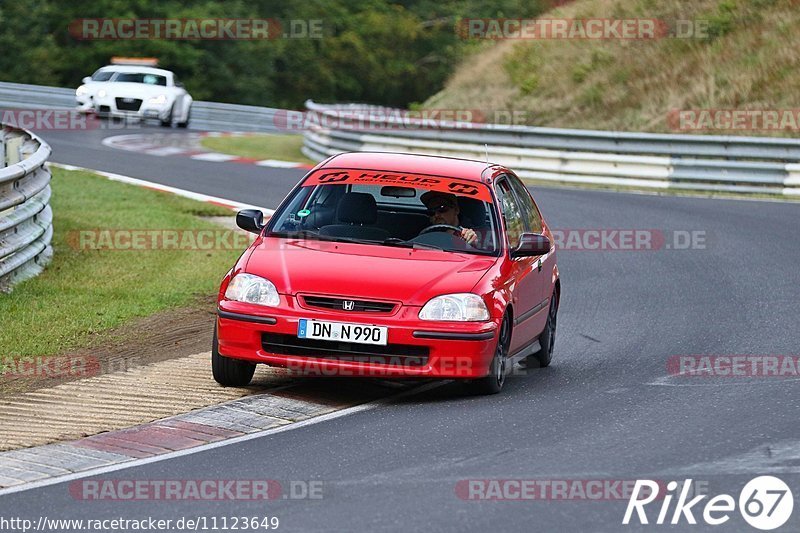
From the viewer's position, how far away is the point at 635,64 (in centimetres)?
3241

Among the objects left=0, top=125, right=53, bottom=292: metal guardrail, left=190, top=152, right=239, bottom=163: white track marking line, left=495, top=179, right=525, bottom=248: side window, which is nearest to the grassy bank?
left=190, top=152, right=239, bottom=163: white track marking line

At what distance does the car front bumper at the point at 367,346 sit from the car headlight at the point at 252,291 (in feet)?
0.20

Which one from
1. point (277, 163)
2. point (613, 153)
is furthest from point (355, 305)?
point (277, 163)

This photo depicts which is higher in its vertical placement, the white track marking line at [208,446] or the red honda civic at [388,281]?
the red honda civic at [388,281]

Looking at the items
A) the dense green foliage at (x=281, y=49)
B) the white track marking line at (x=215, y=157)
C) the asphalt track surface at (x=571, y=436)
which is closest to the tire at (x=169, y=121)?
the white track marking line at (x=215, y=157)

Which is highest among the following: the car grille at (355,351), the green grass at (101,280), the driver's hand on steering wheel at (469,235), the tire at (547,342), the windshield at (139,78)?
the driver's hand on steering wheel at (469,235)

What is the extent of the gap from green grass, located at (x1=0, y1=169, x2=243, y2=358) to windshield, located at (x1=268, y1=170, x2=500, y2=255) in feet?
6.85

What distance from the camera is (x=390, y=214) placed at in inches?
398

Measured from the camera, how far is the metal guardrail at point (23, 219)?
41.0 ft

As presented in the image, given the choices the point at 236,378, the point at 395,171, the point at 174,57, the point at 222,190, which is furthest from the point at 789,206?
the point at 174,57

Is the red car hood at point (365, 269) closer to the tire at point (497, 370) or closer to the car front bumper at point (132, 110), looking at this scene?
the tire at point (497, 370)

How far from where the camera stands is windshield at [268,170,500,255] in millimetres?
9672

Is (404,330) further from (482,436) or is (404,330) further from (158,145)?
(158,145)

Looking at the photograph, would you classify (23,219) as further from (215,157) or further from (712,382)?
(215,157)
